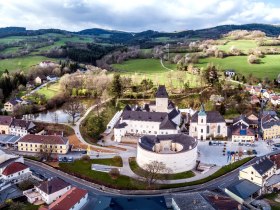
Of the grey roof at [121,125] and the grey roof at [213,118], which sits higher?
the grey roof at [213,118]

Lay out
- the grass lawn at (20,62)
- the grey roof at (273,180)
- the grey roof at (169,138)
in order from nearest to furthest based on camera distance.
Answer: the grey roof at (273,180) < the grey roof at (169,138) < the grass lawn at (20,62)

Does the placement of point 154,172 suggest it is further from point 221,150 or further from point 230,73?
point 230,73

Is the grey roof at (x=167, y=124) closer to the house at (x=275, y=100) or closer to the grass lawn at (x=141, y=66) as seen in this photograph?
the house at (x=275, y=100)

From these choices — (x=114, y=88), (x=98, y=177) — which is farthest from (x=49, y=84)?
(x=98, y=177)

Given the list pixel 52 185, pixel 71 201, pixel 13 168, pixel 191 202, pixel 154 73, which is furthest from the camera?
pixel 154 73

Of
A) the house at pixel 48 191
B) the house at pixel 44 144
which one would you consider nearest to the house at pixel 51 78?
the house at pixel 44 144

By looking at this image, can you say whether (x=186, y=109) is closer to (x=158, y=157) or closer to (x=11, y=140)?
(x=158, y=157)

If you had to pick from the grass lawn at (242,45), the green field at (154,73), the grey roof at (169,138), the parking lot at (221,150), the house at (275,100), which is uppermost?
the grass lawn at (242,45)

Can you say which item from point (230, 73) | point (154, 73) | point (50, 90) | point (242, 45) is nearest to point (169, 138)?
point (50, 90)
